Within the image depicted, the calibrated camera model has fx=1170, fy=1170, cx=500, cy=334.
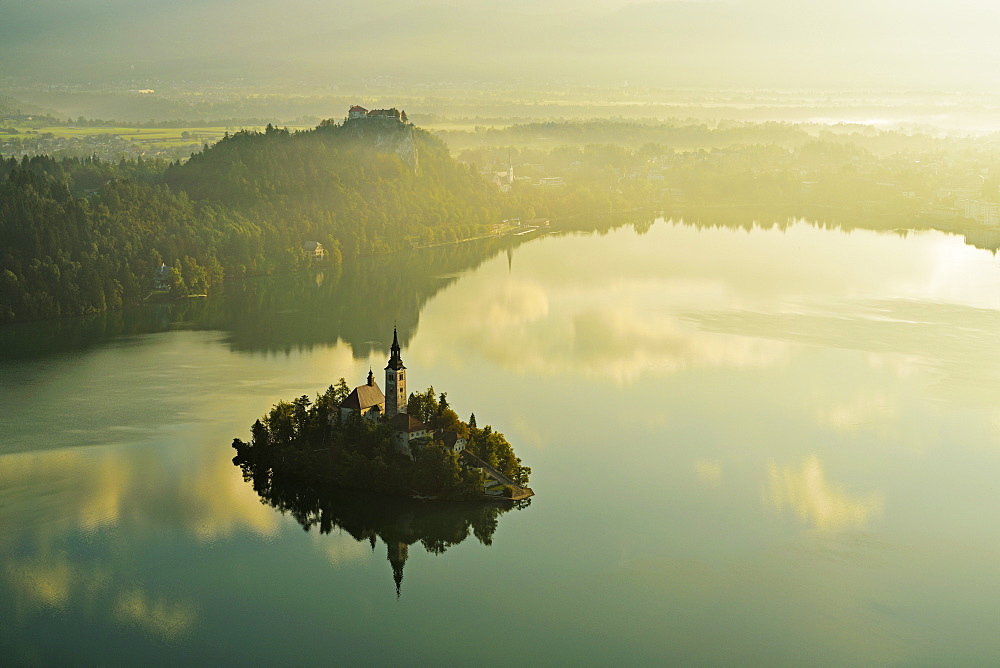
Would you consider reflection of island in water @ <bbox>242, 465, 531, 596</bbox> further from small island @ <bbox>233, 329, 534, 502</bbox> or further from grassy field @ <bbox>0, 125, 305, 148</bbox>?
grassy field @ <bbox>0, 125, 305, 148</bbox>

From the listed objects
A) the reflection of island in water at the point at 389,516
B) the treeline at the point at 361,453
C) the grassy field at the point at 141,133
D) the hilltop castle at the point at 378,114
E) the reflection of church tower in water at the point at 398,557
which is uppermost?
the hilltop castle at the point at 378,114

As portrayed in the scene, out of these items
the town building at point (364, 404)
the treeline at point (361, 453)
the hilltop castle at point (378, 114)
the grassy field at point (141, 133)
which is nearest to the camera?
the treeline at point (361, 453)

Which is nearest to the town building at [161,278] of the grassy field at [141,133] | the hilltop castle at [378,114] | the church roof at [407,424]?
the church roof at [407,424]

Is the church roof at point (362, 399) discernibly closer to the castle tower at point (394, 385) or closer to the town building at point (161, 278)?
the castle tower at point (394, 385)

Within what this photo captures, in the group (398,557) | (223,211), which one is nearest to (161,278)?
(223,211)

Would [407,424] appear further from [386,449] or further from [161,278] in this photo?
[161,278]

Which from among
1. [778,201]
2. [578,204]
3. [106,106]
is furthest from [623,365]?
[106,106]
